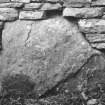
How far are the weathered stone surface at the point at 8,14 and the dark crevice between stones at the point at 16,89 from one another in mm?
770

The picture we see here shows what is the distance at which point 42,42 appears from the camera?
361 cm

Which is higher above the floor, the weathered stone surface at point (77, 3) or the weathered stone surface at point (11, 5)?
the weathered stone surface at point (77, 3)

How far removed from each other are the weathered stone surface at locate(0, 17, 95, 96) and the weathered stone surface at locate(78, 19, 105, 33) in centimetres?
10

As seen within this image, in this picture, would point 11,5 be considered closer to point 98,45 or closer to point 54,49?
point 54,49

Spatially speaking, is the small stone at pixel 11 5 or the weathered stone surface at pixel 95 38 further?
the small stone at pixel 11 5

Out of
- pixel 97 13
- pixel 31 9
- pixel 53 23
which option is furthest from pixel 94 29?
pixel 31 9

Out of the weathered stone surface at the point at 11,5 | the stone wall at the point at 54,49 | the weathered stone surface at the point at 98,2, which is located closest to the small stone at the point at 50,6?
the stone wall at the point at 54,49

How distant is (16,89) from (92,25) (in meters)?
1.26

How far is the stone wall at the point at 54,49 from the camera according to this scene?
3482mm

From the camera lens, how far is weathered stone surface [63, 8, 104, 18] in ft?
11.5

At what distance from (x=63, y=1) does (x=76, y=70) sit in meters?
0.89

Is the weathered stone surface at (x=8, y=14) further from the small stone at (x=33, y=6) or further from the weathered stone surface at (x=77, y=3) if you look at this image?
the weathered stone surface at (x=77, y=3)

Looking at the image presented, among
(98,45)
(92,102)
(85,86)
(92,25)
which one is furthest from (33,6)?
(92,102)

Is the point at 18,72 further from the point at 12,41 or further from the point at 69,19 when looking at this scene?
the point at 69,19
